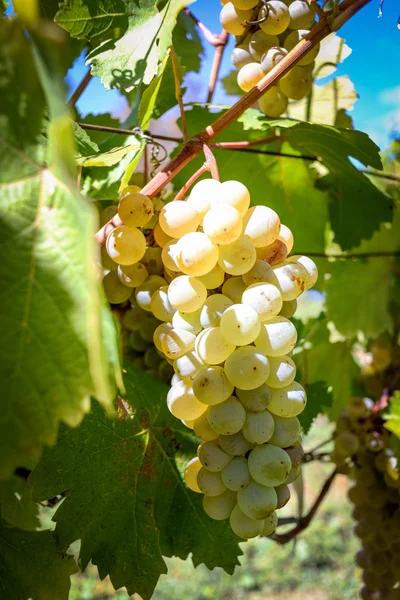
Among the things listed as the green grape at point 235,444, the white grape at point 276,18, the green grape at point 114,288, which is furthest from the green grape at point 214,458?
the white grape at point 276,18

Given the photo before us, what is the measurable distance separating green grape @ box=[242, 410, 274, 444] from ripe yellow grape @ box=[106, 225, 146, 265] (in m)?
0.19

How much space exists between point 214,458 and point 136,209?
0.25 metres

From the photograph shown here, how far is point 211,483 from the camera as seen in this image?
53 centimetres

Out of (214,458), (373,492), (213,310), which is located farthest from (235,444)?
(373,492)

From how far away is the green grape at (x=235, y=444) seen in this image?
0.53 meters

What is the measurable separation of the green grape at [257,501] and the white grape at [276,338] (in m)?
0.12

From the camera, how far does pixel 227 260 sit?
0.52m

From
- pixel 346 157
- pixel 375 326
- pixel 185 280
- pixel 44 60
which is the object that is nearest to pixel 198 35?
pixel 346 157

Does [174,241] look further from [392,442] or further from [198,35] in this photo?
[198,35]

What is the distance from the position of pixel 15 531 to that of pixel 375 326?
0.83m

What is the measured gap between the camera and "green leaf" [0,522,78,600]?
25.2 inches

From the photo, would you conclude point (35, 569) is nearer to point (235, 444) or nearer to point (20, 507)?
point (20, 507)

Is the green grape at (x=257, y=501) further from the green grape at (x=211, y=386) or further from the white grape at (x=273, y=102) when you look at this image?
the white grape at (x=273, y=102)

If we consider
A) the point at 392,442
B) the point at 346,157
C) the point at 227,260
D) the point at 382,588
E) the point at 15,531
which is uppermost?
the point at 346,157
